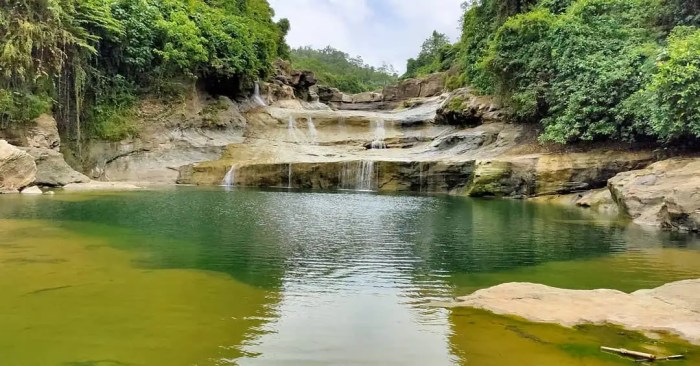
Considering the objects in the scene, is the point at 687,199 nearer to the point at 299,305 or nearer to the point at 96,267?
the point at 299,305

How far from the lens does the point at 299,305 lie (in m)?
5.96

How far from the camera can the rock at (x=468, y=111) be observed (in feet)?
91.7

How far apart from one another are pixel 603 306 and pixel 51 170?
22.0 metres

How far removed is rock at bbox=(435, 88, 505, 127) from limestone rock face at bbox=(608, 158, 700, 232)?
1151cm

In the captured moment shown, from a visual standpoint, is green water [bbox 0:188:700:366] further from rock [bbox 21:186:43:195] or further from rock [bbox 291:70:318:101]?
rock [bbox 291:70:318:101]

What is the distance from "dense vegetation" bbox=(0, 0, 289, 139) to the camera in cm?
2169

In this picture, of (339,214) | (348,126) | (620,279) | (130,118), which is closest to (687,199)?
(620,279)

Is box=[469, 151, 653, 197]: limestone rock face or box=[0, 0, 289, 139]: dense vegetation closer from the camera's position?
box=[469, 151, 653, 197]: limestone rock face

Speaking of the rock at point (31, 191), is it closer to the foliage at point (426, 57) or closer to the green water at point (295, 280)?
the green water at point (295, 280)

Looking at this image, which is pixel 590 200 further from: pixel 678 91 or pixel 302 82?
pixel 302 82

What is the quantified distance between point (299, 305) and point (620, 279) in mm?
4912

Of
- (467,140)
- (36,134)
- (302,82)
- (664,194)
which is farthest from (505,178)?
(302,82)

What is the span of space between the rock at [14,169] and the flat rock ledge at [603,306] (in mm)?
18088

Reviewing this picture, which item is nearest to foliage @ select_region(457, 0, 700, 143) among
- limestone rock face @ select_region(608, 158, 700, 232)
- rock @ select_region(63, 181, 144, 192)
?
limestone rock face @ select_region(608, 158, 700, 232)
